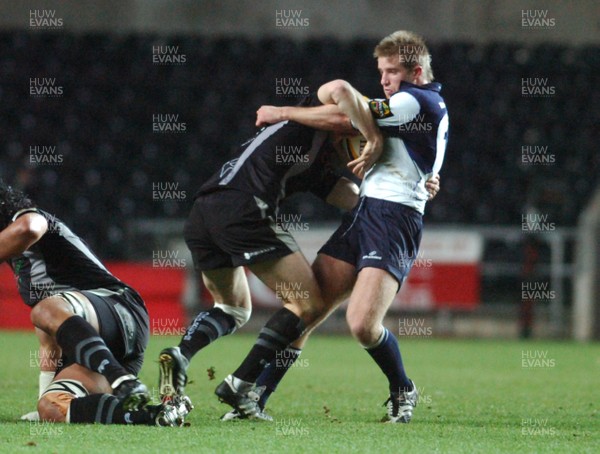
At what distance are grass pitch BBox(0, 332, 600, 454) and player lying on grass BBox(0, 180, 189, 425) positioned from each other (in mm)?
112

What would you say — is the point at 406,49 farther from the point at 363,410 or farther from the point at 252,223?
the point at 363,410

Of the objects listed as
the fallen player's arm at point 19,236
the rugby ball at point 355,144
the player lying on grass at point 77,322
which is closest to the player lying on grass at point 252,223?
the rugby ball at point 355,144

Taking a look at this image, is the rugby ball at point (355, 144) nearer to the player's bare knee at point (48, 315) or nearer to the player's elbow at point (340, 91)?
the player's elbow at point (340, 91)

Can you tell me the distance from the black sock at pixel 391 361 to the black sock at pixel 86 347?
137cm

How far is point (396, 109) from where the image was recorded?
534cm

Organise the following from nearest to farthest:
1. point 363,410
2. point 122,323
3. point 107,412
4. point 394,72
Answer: point 107,412 → point 122,323 → point 394,72 → point 363,410

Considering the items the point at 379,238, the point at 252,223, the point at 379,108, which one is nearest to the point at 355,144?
the point at 379,108

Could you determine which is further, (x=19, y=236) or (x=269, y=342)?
(x=269, y=342)

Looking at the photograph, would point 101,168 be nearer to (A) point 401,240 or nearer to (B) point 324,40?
(B) point 324,40

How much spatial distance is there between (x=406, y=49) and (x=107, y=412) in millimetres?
2344

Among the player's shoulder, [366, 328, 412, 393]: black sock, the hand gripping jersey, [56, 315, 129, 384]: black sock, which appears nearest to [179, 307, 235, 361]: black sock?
[56, 315, 129, 384]: black sock

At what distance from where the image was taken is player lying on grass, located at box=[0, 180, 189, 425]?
15.5ft

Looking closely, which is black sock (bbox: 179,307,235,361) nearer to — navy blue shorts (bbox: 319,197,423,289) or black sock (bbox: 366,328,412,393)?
navy blue shorts (bbox: 319,197,423,289)

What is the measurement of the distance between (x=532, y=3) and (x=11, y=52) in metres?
8.98
